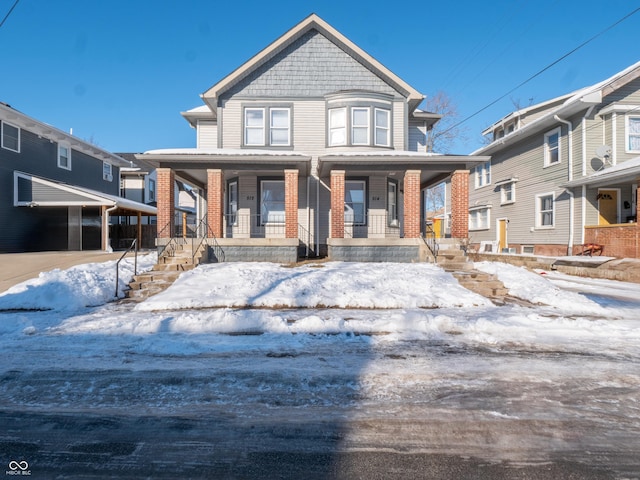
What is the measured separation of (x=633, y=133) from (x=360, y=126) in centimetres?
1375

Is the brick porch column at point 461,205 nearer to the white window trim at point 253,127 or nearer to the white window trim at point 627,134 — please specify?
the white window trim at point 253,127

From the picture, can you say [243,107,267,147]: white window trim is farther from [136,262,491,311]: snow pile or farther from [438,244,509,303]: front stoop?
[438,244,509,303]: front stoop

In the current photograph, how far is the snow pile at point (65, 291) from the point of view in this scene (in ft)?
24.8

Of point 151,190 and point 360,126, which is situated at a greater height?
point 360,126

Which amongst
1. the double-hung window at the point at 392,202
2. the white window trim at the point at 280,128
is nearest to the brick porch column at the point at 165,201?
the white window trim at the point at 280,128

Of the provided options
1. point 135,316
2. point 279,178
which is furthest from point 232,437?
point 279,178

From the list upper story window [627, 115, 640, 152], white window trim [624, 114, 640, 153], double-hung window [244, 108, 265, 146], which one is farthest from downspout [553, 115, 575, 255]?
double-hung window [244, 108, 265, 146]

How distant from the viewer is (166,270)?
10.4m

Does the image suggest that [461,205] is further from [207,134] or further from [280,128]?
[207,134]

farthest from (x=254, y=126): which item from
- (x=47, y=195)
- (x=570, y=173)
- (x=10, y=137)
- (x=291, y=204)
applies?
(x=570, y=173)

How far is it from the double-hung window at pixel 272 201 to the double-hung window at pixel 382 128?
4.73 metres

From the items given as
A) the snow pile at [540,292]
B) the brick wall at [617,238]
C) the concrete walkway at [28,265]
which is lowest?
the snow pile at [540,292]

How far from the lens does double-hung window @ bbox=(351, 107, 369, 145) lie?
15133 mm

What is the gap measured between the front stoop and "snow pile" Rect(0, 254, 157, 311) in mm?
9181
